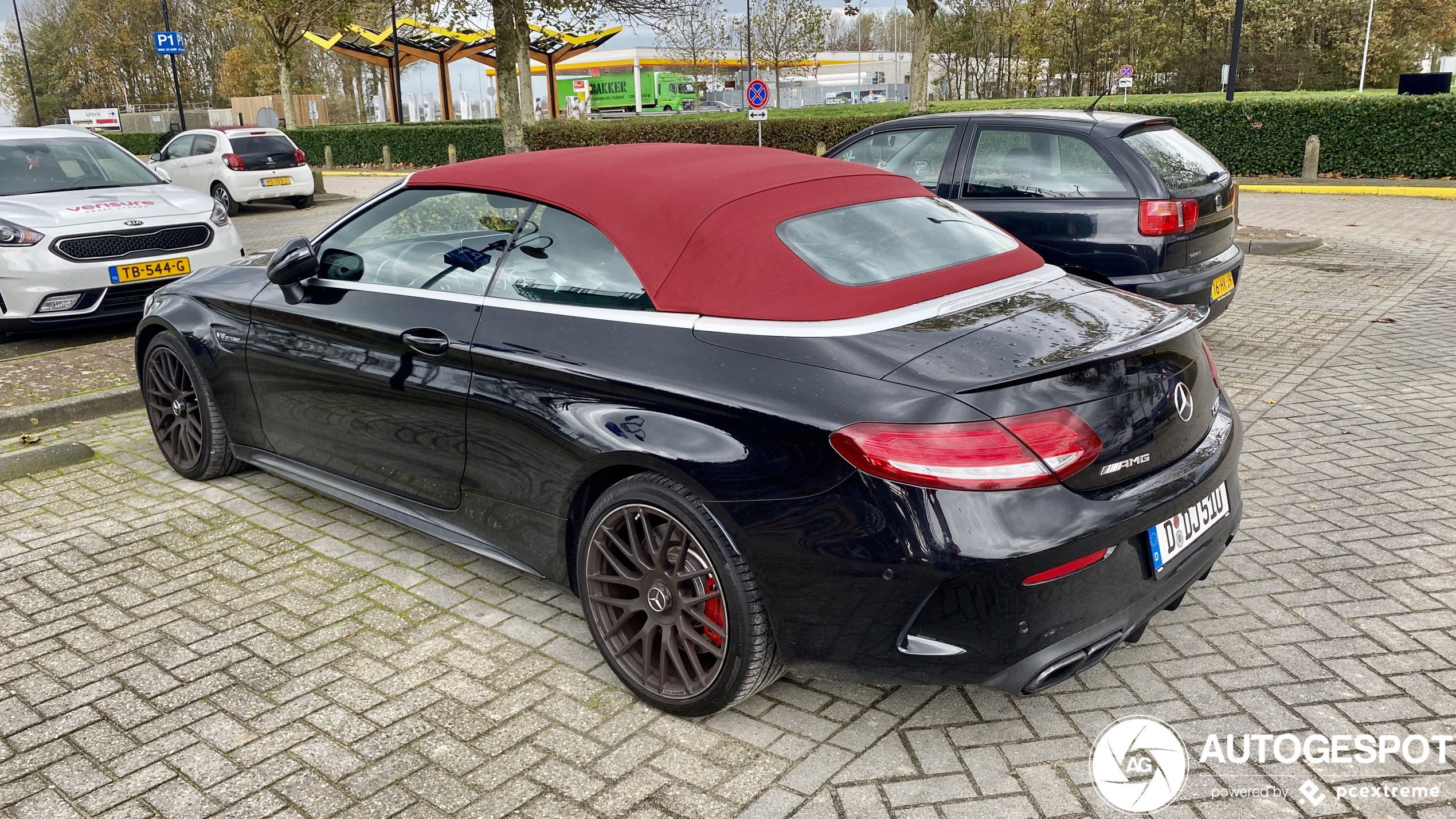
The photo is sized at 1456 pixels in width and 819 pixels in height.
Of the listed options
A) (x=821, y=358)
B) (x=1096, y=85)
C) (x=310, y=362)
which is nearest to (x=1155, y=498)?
(x=821, y=358)

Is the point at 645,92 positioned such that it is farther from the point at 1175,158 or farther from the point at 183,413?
the point at 183,413

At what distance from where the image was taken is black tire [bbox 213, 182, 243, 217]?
786 inches

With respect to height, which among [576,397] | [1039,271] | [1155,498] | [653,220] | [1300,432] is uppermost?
[653,220]

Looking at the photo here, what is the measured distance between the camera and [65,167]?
29.8 feet

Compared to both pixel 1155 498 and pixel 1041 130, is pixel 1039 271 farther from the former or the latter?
pixel 1041 130

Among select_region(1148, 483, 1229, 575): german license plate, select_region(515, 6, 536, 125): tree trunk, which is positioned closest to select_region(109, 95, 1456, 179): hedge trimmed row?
select_region(515, 6, 536, 125): tree trunk

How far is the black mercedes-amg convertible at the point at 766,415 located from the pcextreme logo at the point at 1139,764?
270 mm

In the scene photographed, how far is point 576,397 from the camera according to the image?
3199 millimetres

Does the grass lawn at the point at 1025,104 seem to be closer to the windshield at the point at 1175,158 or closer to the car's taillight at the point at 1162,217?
the windshield at the point at 1175,158

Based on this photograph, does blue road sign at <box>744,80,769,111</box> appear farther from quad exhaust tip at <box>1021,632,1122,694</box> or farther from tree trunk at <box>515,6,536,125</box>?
quad exhaust tip at <box>1021,632,1122,694</box>

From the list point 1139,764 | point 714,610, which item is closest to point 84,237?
point 714,610

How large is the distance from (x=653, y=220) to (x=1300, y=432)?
13.2ft

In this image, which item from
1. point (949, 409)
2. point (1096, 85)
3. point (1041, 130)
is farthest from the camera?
point (1096, 85)

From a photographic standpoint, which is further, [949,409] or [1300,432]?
[1300,432]
